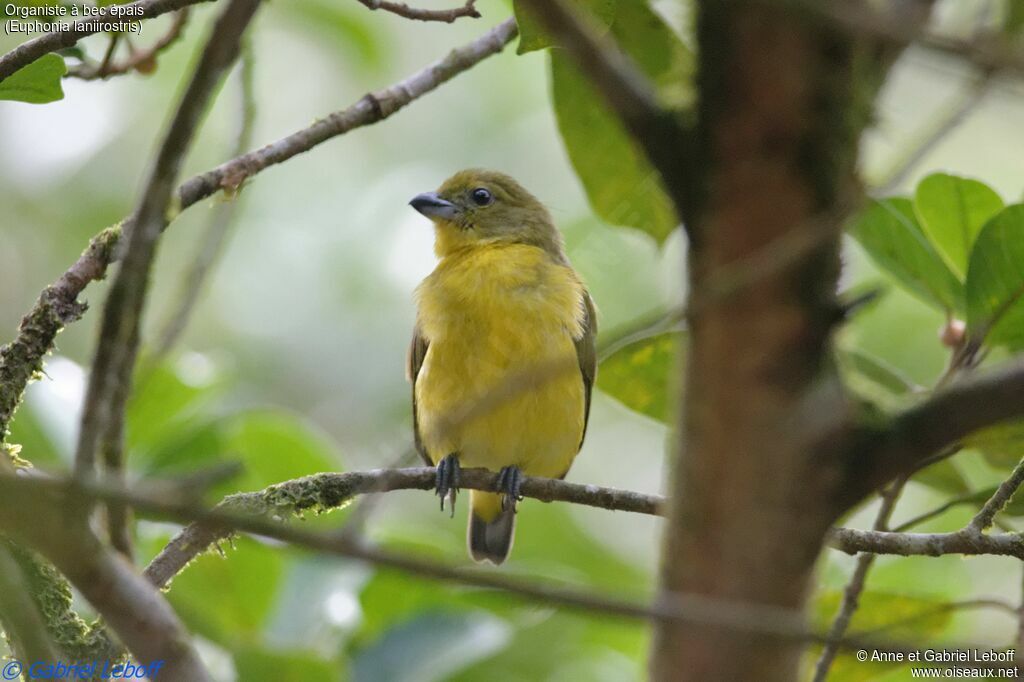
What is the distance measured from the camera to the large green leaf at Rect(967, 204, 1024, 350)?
311cm

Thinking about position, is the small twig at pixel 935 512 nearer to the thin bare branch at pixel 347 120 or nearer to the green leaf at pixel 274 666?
the thin bare branch at pixel 347 120

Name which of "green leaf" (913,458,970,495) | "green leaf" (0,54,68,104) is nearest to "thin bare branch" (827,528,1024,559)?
"green leaf" (913,458,970,495)

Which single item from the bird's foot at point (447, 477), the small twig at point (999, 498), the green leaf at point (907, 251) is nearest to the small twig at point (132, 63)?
the bird's foot at point (447, 477)

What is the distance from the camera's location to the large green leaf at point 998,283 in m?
3.11

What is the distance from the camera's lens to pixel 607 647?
5219 mm

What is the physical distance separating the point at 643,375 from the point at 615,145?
692 millimetres

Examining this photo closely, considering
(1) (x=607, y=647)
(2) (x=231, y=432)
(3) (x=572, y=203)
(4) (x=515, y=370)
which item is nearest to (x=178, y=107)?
(4) (x=515, y=370)

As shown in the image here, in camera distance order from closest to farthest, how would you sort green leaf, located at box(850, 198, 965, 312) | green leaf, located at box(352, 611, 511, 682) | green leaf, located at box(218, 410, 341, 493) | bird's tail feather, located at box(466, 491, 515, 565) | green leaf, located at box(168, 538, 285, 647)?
1. green leaf, located at box(850, 198, 965, 312)
2. green leaf, located at box(352, 611, 511, 682)
3. green leaf, located at box(168, 538, 285, 647)
4. green leaf, located at box(218, 410, 341, 493)
5. bird's tail feather, located at box(466, 491, 515, 565)

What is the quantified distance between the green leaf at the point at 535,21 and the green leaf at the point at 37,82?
1.05 metres

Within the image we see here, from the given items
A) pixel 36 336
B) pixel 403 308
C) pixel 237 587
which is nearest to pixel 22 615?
pixel 36 336

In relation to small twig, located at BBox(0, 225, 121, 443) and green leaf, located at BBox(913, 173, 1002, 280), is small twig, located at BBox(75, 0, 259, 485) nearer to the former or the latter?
small twig, located at BBox(0, 225, 121, 443)

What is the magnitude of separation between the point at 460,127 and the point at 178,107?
10715mm

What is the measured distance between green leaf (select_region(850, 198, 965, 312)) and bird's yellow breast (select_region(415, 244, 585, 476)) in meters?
1.19

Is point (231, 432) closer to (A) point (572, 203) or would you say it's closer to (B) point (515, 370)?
(B) point (515, 370)
